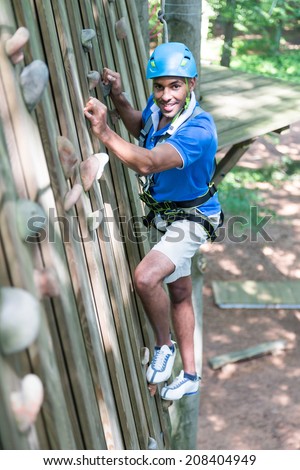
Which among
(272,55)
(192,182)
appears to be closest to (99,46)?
(192,182)

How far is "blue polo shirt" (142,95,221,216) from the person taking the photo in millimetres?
2766

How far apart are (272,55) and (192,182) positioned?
13569 mm

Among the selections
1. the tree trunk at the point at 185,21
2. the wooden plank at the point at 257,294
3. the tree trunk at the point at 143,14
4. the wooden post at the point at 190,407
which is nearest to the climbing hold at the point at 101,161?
the tree trunk at the point at 143,14

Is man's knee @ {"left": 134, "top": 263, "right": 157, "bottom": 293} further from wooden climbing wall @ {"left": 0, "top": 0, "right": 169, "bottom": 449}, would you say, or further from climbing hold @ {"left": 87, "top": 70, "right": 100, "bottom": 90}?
climbing hold @ {"left": 87, "top": 70, "right": 100, "bottom": 90}

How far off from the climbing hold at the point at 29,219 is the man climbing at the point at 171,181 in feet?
2.53

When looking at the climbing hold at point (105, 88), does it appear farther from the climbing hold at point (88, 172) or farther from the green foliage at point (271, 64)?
the green foliage at point (271, 64)

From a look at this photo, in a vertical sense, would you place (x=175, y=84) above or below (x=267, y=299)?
above

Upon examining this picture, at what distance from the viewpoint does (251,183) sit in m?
10.9

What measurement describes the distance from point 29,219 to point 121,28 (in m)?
→ 1.74

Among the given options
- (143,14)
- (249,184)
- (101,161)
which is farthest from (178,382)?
(249,184)

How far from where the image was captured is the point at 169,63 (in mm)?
2770

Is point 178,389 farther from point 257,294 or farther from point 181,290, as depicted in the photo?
point 257,294

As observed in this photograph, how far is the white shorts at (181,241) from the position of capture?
2.99 metres

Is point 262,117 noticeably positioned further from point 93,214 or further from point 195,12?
point 93,214
